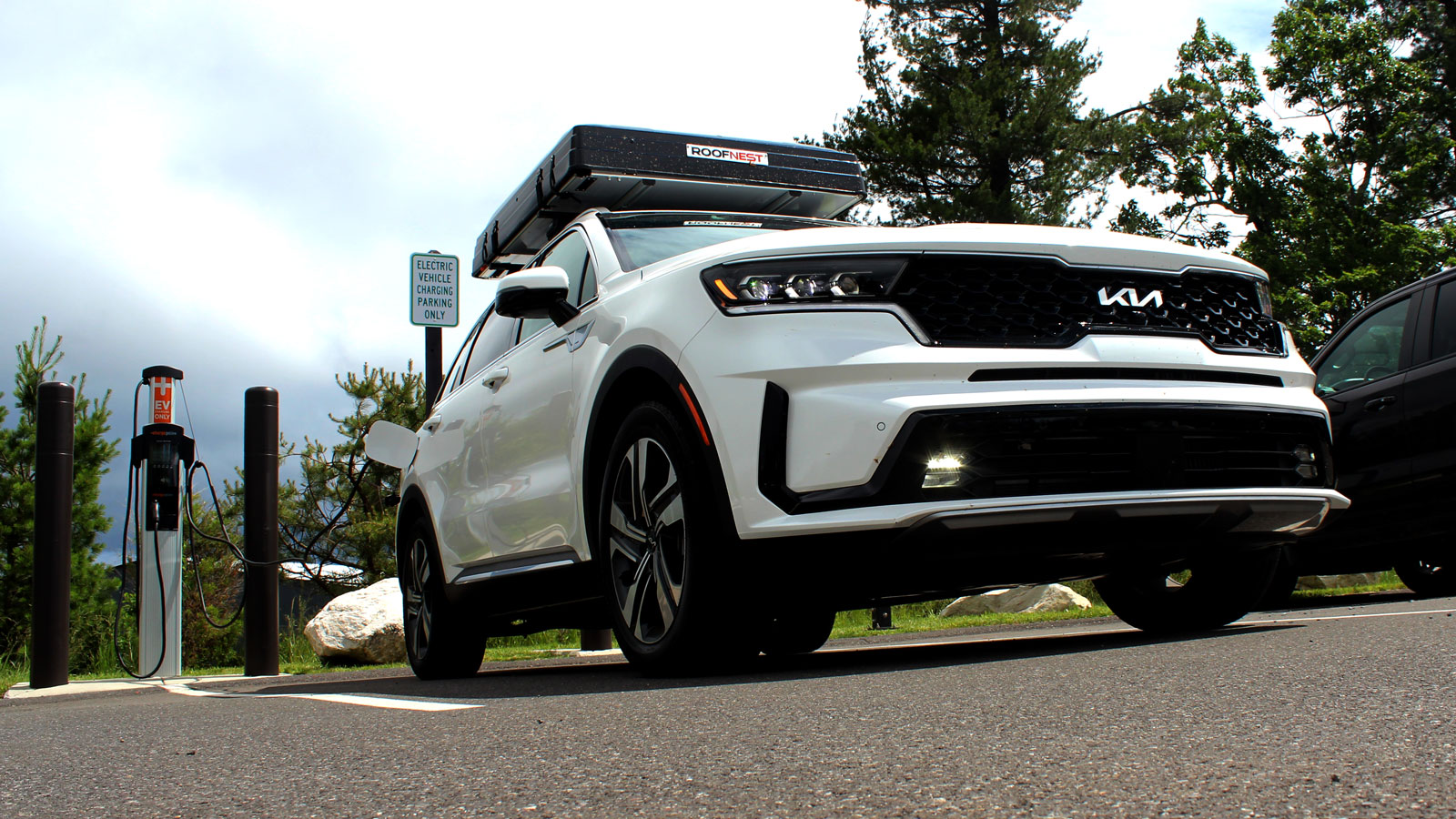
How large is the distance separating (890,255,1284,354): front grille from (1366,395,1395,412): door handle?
3486 mm

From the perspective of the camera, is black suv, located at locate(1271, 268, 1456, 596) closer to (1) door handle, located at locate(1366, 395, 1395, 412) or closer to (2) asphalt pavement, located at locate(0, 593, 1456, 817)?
(1) door handle, located at locate(1366, 395, 1395, 412)

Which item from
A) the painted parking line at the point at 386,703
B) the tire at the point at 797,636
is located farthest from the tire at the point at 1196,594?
the painted parking line at the point at 386,703

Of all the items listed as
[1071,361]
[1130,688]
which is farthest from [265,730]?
[1071,361]

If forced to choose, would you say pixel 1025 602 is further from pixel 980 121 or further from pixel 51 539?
pixel 980 121

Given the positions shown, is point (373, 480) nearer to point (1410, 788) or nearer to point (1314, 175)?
point (1410, 788)

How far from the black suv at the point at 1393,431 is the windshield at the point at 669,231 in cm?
372

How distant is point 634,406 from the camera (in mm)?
4125

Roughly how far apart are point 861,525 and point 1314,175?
30.4 m

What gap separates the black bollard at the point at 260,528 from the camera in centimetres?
839

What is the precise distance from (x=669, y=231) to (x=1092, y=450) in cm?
197

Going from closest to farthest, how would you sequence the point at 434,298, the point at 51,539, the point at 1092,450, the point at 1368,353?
the point at 1092,450, the point at 1368,353, the point at 51,539, the point at 434,298

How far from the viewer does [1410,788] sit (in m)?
1.77

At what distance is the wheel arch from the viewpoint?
3.66 meters

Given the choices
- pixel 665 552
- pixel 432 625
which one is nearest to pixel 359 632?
pixel 432 625
